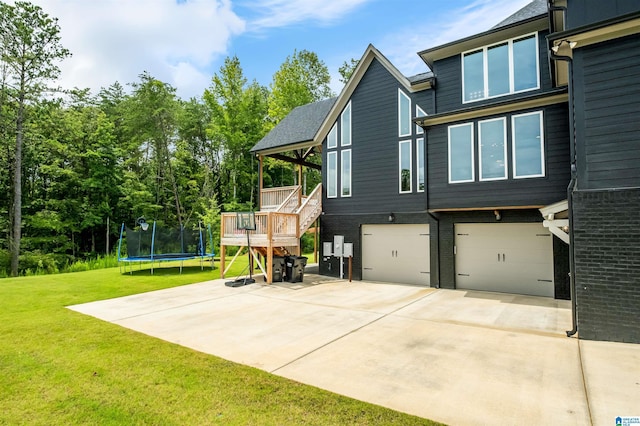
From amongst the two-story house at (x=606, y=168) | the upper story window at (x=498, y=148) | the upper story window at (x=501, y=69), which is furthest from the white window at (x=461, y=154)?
the two-story house at (x=606, y=168)

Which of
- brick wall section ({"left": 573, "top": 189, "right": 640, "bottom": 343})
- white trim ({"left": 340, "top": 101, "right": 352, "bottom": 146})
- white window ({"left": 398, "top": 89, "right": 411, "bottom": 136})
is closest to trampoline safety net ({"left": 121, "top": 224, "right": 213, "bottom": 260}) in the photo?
white trim ({"left": 340, "top": 101, "right": 352, "bottom": 146})

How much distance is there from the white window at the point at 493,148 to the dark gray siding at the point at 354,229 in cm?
230

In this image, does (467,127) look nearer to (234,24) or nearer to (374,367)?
(374,367)

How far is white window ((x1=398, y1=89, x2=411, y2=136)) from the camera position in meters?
11.1

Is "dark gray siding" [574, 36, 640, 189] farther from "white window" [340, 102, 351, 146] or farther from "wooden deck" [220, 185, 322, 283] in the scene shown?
"wooden deck" [220, 185, 322, 283]

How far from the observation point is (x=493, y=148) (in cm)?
901

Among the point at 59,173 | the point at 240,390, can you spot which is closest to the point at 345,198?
the point at 240,390

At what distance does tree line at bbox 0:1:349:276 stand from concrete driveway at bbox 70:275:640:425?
613 inches

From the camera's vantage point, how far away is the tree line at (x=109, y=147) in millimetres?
18594

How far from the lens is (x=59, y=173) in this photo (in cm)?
2136

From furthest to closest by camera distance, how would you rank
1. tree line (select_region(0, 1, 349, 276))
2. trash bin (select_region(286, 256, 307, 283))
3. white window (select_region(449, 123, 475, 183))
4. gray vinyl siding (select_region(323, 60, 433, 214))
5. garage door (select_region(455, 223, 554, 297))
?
tree line (select_region(0, 1, 349, 276)), trash bin (select_region(286, 256, 307, 283)), gray vinyl siding (select_region(323, 60, 433, 214)), white window (select_region(449, 123, 475, 183)), garage door (select_region(455, 223, 554, 297))

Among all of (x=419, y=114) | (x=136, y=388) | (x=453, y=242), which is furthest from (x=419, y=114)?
(x=136, y=388)

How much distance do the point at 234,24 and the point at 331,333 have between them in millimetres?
13666

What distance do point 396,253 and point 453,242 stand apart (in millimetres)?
1974
